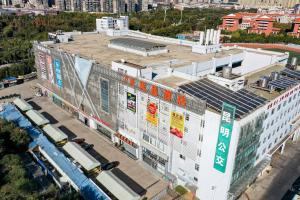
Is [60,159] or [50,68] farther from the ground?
[50,68]

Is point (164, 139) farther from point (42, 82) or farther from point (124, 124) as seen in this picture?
point (42, 82)

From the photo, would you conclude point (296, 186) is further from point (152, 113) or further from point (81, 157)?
point (81, 157)

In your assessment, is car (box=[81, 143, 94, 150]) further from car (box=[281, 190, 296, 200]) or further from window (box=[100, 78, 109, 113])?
car (box=[281, 190, 296, 200])

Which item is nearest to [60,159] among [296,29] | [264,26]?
[296,29]

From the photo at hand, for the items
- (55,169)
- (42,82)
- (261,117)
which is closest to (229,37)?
(42,82)

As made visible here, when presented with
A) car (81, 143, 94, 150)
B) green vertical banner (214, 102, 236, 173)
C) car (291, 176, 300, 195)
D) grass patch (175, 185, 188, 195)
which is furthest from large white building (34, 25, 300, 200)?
car (291, 176, 300, 195)
